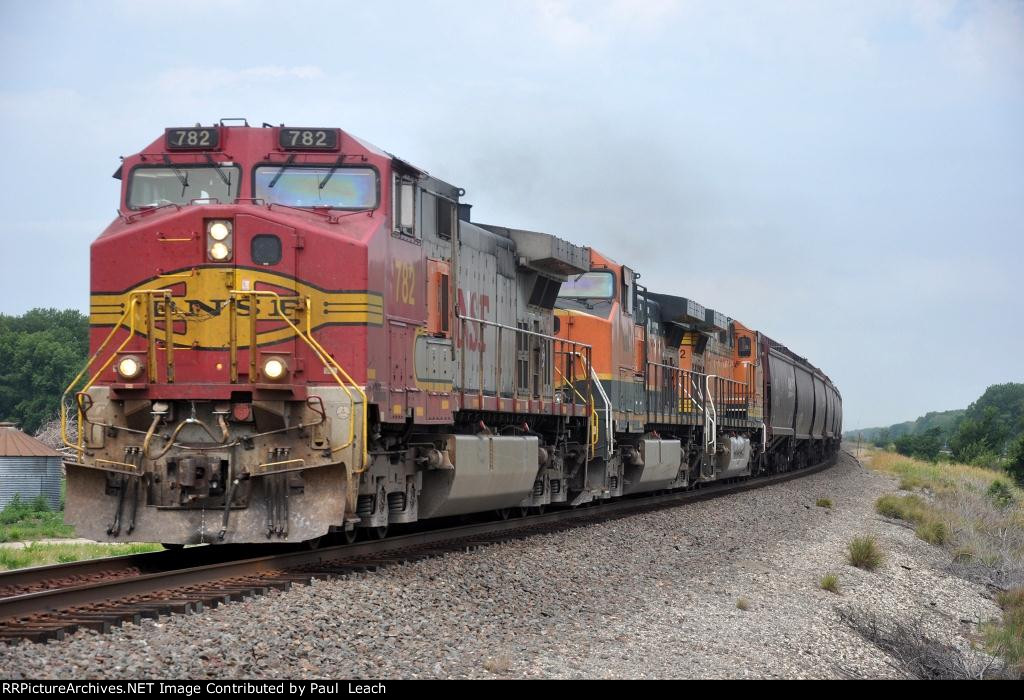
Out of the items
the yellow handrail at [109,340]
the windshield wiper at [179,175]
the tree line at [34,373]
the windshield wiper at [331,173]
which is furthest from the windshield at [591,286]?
the tree line at [34,373]

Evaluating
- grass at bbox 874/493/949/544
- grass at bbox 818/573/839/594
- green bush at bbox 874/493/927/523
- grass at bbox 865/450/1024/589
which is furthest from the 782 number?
green bush at bbox 874/493/927/523

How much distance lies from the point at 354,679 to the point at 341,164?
526 centimetres

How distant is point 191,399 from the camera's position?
888 cm

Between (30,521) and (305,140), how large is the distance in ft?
68.4

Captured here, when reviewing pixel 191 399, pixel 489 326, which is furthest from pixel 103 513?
pixel 489 326

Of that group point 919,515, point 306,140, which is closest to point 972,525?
point 919,515

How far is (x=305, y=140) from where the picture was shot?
31.6ft

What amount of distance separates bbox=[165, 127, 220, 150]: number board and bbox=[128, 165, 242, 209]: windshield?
177 millimetres

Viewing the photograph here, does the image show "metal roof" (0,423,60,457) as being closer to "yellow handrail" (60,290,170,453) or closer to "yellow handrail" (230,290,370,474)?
"yellow handrail" (60,290,170,453)

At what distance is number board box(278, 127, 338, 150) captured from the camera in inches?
379

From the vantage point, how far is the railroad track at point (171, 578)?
21.4 ft

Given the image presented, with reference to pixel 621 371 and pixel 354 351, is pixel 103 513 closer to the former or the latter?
pixel 354 351

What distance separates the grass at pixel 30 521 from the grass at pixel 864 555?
1443 centimetres

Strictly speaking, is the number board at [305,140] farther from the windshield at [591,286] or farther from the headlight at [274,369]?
the windshield at [591,286]
